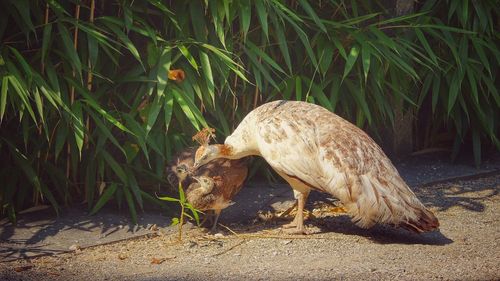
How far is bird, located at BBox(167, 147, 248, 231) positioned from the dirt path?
22 centimetres

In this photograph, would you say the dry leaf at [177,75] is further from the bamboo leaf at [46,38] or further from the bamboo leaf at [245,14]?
the bamboo leaf at [46,38]

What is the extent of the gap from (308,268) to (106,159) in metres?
1.56

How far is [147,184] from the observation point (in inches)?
218

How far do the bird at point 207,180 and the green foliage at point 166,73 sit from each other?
233 millimetres

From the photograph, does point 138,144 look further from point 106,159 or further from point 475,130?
point 475,130

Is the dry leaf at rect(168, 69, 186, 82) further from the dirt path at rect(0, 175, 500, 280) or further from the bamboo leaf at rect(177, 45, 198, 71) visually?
the dirt path at rect(0, 175, 500, 280)

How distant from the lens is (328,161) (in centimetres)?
472

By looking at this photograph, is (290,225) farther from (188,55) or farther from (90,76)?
(90,76)

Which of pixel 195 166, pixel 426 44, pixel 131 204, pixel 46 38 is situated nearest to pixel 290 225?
pixel 195 166

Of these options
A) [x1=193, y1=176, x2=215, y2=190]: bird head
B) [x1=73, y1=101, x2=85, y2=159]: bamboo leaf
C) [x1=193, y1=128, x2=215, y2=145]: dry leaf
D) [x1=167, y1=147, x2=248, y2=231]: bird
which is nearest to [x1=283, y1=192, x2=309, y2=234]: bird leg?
[x1=167, y1=147, x2=248, y2=231]: bird

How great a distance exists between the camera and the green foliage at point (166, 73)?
495 centimetres

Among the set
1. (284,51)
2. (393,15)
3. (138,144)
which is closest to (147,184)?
(138,144)

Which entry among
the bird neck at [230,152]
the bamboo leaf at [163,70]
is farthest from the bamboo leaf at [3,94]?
the bird neck at [230,152]

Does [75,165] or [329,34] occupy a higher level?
[329,34]
